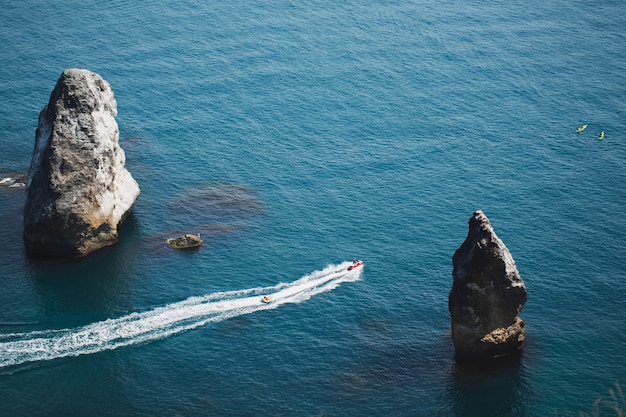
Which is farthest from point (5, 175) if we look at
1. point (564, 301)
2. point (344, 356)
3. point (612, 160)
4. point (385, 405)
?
point (612, 160)

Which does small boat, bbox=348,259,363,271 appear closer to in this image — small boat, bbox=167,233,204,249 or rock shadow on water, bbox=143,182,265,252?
rock shadow on water, bbox=143,182,265,252

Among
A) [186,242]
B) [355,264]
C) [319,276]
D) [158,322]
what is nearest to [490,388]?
[355,264]

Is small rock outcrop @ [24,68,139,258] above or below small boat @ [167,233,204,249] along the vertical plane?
above

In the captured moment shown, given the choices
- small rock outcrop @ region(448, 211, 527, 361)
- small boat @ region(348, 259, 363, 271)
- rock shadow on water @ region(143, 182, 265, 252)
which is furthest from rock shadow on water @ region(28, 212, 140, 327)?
small rock outcrop @ region(448, 211, 527, 361)

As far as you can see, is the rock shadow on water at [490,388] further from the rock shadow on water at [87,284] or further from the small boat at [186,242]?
the rock shadow on water at [87,284]

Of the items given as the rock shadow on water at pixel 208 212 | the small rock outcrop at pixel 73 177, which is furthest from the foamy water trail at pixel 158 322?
the small rock outcrop at pixel 73 177

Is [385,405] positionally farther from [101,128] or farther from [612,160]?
[612,160]

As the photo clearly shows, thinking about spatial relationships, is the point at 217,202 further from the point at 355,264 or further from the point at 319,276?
the point at 355,264

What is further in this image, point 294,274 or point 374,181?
point 374,181
